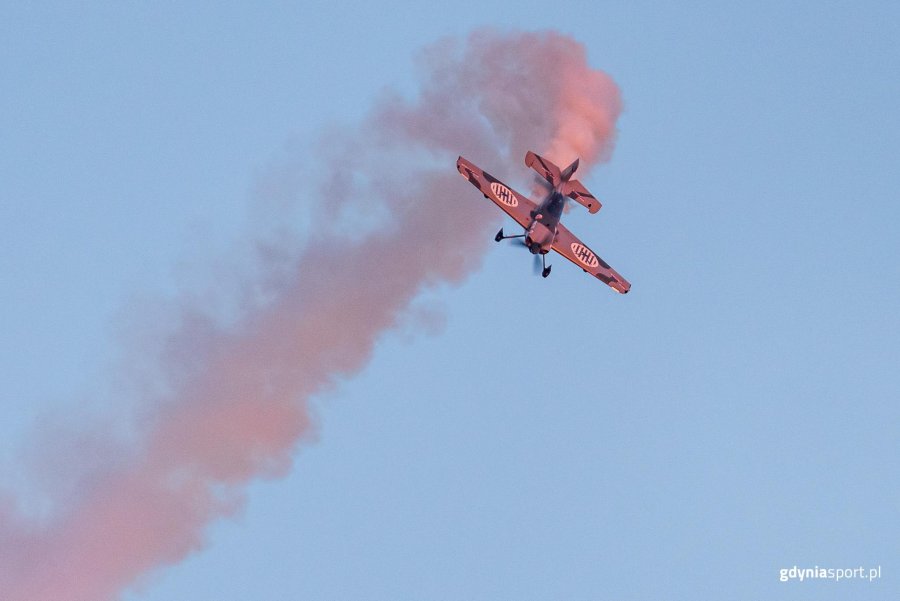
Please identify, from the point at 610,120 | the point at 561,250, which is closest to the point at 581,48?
the point at 610,120

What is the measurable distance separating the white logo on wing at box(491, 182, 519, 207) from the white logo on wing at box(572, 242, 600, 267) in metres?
5.76

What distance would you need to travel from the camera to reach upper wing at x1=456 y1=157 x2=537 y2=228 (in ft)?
366

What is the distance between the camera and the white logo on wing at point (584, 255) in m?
116

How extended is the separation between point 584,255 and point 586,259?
0.89 ft

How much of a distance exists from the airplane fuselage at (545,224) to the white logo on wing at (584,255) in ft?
14.3

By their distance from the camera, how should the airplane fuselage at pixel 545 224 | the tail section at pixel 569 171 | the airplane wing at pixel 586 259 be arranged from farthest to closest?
the airplane wing at pixel 586 259, the tail section at pixel 569 171, the airplane fuselage at pixel 545 224

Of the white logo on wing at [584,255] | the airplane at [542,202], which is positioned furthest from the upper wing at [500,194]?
the white logo on wing at [584,255]

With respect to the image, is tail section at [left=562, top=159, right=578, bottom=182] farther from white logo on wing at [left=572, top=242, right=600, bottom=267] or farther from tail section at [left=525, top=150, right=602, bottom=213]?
white logo on wing at [left=572, top=242, right=600, bottom=267]

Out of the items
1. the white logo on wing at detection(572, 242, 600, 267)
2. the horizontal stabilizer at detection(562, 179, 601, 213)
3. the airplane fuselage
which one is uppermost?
the horizontal stabilizer at detection(562, 179, 601, 213)

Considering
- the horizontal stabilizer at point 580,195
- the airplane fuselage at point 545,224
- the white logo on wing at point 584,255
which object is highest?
the horizontal stabilizer at point 580,195

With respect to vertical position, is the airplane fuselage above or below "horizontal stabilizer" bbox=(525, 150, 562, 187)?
below

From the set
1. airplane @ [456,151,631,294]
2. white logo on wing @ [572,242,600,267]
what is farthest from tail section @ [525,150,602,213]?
white logo on wing @ [572,242,600,267]

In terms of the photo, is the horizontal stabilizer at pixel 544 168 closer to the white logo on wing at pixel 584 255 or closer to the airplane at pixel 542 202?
the airplane at pixel 542 202

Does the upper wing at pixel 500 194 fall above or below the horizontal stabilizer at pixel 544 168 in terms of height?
below
